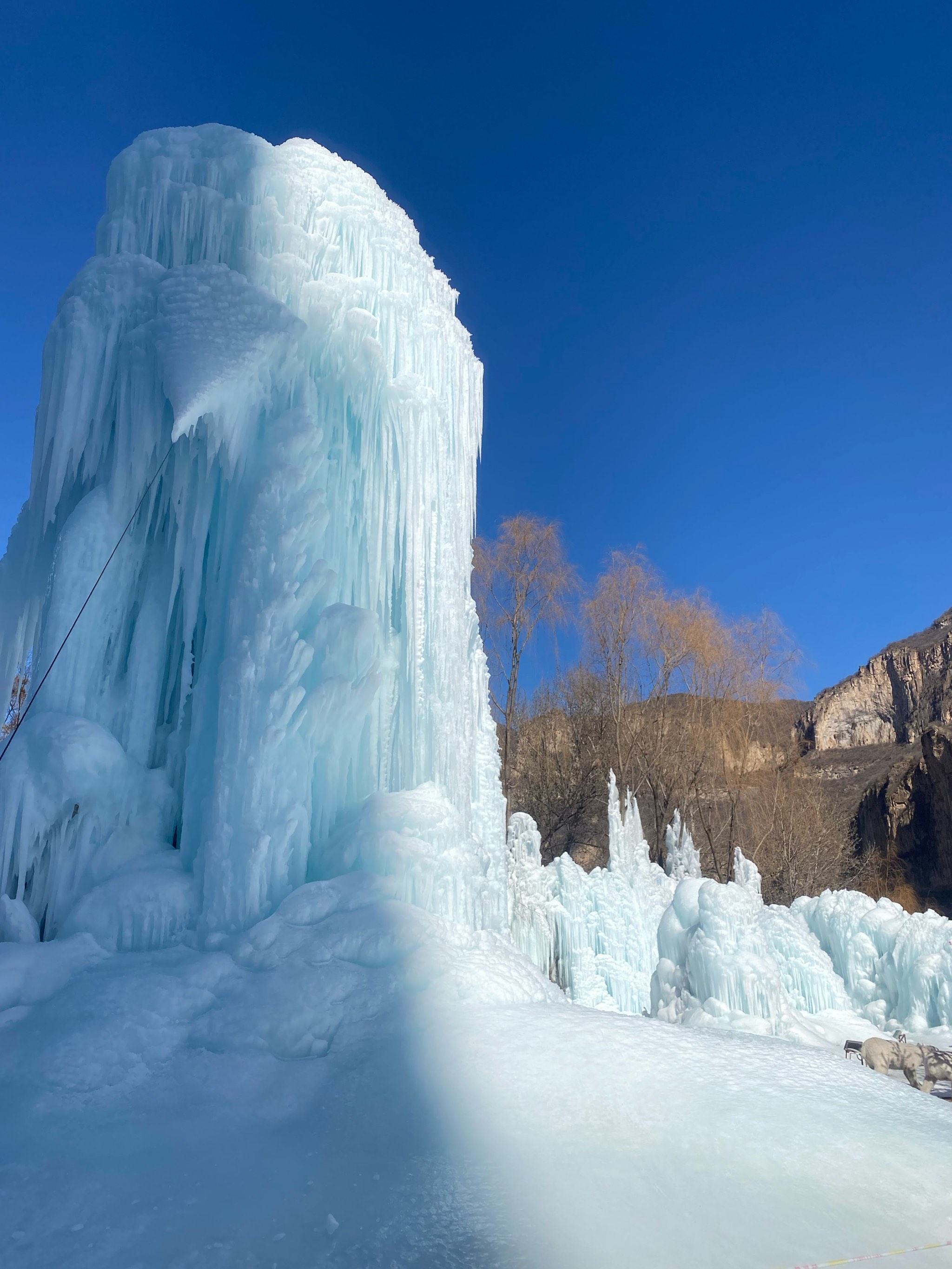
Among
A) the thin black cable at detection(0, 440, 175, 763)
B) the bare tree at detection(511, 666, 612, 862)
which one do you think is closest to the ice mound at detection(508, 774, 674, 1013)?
the thin black cable at detection(0, 440, 175, 763)

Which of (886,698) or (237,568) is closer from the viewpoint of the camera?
(237,568)

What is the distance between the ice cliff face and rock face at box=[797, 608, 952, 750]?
41035 millimetres

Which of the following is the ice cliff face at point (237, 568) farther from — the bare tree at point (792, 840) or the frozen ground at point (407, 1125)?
the bare tree at point (792, 840)

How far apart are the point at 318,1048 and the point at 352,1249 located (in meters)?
1.49

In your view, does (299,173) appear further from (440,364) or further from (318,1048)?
(318,1048)

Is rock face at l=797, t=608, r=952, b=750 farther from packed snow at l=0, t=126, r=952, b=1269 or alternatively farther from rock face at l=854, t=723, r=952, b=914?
packed snow at l=0, t=126, r=952, b=1269

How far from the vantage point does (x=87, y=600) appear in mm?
5039

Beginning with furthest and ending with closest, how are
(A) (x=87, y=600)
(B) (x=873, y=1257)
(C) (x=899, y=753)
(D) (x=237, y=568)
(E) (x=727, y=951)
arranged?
(C) (x=899, y=753) → (E) (x=727, y=951) → (A) (x=87, y=600) → (D) (x=237, y=568) → (B) (x=873, y=1257)

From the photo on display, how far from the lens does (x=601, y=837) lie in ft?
70.7

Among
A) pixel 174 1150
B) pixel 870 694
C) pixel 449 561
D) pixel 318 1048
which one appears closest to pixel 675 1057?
pixel 318 1048

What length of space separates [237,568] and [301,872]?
1969 millimetres

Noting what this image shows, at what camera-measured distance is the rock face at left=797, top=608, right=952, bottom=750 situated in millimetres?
41469

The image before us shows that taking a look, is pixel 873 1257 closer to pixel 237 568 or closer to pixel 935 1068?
pixel 237 568

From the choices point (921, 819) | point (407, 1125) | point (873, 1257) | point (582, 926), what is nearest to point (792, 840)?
point (582, 926)
